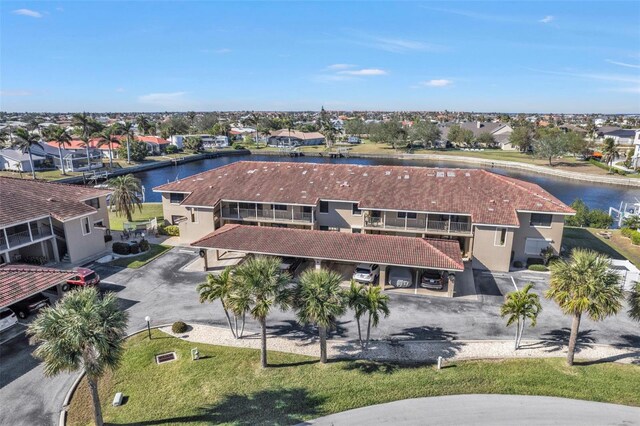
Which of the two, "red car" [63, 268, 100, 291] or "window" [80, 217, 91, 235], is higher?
"window" [80, 217, 91, 235]

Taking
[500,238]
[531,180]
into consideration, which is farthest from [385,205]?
[531,180]

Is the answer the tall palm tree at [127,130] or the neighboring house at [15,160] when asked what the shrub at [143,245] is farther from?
the neighboring house at [15,160]

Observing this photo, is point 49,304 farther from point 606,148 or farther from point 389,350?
point 606,148

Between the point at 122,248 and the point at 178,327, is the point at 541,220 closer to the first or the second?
the point at 178,327

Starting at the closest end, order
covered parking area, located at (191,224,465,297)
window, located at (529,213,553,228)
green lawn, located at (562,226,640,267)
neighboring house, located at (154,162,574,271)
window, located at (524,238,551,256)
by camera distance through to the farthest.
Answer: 1. covered parking area, located at (191,224,465,297)
2. neighboring house, located at (154,162,574,271)
3. window, located at (529,213,553,228)
4. window, located at (524,238,551,256)
5. green lawn, located at (562,226,640,267)

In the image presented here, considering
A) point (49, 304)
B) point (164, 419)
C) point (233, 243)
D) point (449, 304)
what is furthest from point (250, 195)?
point (164, 419)

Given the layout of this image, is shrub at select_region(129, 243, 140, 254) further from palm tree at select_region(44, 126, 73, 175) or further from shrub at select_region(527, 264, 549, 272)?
palm tree at select_region(44, 126, 73, 175)

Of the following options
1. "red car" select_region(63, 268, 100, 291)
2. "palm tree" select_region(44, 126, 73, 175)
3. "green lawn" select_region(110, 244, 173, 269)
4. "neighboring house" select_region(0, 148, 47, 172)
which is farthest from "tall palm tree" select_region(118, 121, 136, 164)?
"red car" select_region(63, 268, 100, 291)
